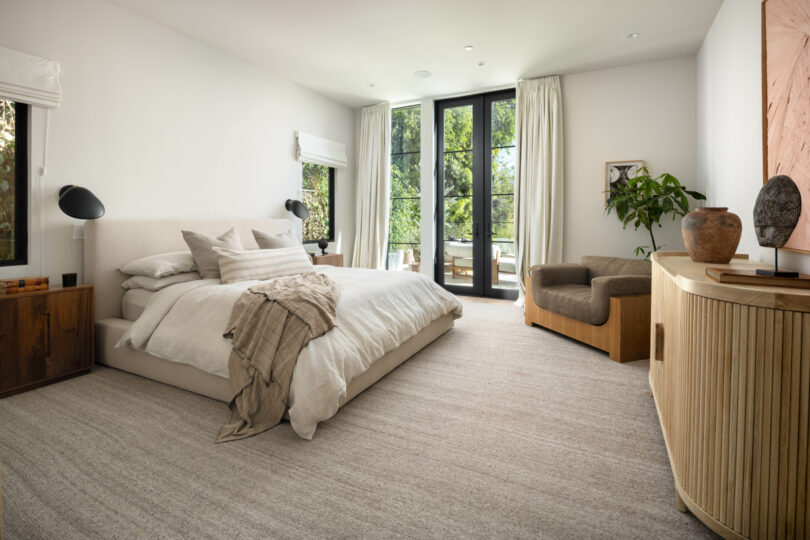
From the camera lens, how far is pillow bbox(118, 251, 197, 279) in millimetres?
2973

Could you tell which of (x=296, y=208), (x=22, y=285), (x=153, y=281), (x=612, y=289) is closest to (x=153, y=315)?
(x=153, y=281)

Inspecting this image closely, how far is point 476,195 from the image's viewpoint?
5559 mm

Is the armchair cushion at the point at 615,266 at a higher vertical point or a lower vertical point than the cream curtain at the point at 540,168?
lower

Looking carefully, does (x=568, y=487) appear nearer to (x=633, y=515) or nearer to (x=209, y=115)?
(x=633, y=515)

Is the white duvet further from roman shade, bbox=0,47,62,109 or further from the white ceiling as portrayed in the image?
the white ceiling

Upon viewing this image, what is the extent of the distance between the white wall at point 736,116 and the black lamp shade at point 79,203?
407 centimetres

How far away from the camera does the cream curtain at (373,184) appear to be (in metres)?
5.98

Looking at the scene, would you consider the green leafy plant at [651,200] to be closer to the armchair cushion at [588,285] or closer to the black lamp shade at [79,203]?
the armchair cushion at [588,285]

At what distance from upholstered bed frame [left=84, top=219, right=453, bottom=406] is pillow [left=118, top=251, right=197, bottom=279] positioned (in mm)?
157

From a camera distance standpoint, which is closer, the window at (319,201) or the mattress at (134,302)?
the mattress at (134,302)

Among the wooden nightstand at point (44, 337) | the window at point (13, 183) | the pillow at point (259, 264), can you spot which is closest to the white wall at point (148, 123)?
the window at point (13, 183)

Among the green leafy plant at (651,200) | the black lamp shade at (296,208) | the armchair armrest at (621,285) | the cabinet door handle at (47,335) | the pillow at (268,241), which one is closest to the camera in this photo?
the cabinet door handle at (47,335)

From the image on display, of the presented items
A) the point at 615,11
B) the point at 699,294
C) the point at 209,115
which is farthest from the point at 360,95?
the point at 699,294

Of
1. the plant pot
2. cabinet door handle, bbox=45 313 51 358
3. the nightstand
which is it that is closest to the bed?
cabinet door handle, bbox=45 313 51 358
